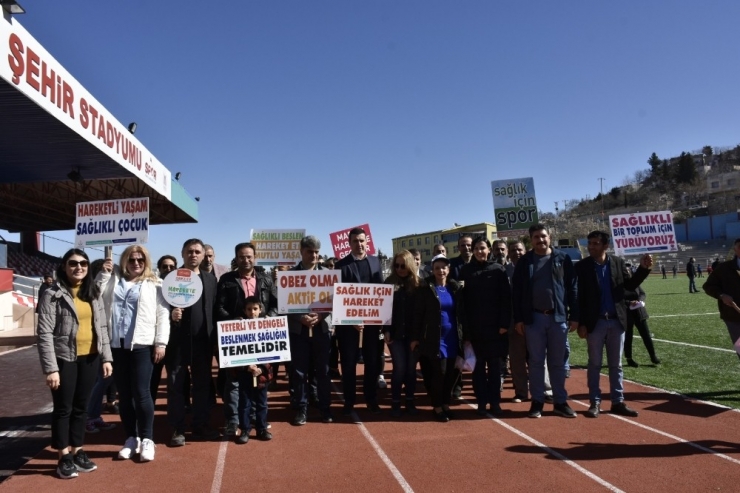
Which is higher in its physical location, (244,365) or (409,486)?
(244,365)

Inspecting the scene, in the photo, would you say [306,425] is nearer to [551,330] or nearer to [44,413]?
[551,330]

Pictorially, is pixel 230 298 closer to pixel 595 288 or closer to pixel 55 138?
pixel 595 288

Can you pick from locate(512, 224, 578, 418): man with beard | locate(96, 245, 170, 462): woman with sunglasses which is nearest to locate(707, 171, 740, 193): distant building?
locate(512, 224, 578, 418): man with beard

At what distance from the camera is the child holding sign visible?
211 inches

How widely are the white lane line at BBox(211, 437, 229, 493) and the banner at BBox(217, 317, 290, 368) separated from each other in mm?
828

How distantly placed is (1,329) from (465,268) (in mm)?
18900

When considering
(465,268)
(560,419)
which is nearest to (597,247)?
(465,268)

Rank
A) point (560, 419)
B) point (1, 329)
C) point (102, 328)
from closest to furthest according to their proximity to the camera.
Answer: point (102, 328) < point (560, 419) < point (1, 329)

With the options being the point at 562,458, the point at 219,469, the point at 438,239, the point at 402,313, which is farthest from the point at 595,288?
the point at 438,239

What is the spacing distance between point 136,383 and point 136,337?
1.50ft

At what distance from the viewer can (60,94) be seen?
9250 millimetres

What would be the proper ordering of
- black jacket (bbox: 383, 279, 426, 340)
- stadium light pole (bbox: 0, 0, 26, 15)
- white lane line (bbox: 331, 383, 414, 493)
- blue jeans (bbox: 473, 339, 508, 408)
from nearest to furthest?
white lane line (bbox: 331, 383, 414, 493), blue jeans (bbox: 473, 339, 508, 408), black jacket (bbox: 383, 279, 426, 340), stadium light pole (bbox: 0, 0, 26, 15)

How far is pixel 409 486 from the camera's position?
163 inches

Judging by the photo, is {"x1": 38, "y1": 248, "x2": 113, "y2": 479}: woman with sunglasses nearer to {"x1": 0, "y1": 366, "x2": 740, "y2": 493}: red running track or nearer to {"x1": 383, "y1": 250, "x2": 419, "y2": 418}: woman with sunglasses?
{"x1": 0, "y1": 366, "x2": 740, "y2": 493}: red running track
